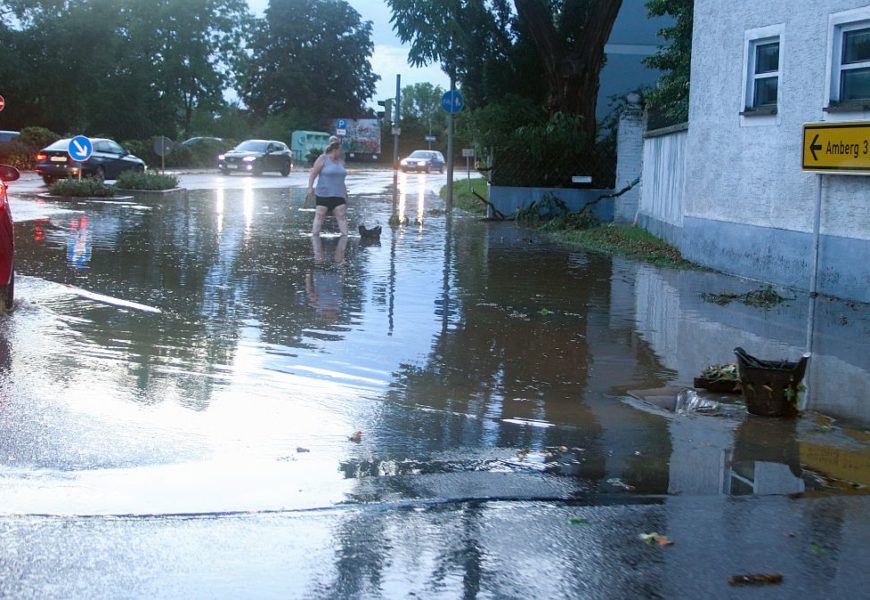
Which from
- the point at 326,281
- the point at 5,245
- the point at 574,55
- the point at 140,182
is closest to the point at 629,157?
the point at 574,55

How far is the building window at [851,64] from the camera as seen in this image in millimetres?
12336

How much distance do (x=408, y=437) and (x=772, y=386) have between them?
7.67 ft

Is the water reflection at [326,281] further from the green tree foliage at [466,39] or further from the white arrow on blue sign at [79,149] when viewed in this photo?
the white arrow on blue sign at [79,149]

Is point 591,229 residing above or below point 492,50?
below

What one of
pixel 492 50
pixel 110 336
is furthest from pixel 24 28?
pixel 110 336

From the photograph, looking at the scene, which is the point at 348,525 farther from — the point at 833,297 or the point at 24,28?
the point at 24,28

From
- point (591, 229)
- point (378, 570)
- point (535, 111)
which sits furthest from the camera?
point (535, 111)

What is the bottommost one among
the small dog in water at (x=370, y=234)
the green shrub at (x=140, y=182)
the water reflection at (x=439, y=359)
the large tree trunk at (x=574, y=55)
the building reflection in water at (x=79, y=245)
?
the water reflection at (x=439, y=359)

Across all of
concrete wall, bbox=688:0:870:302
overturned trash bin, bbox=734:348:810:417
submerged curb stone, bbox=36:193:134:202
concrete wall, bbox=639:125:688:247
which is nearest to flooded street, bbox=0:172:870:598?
overturned trash bin, bbox=734:348:810:417

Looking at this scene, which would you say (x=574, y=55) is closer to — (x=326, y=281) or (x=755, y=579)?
(x=326, y=281)

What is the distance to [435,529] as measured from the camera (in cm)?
480

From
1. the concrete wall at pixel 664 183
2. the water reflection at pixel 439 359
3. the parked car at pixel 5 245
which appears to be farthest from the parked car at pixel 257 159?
the parked car at pixel 5 245

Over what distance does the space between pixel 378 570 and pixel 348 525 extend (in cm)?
52

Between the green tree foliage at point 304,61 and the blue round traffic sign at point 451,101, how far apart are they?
6893 centimetres
